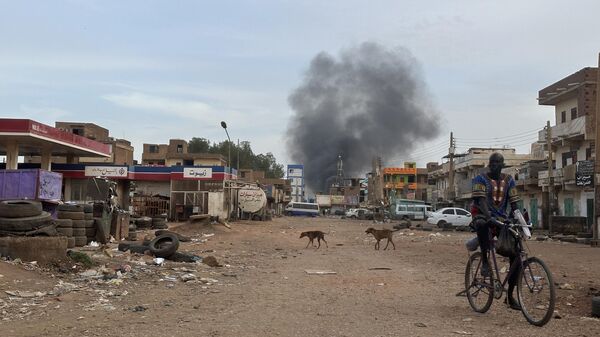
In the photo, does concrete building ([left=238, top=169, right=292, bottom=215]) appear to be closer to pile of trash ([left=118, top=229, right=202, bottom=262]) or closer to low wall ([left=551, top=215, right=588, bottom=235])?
low wall ([left=551, top=215, right=588, bottom=235])

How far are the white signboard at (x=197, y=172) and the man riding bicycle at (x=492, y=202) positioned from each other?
3717cm

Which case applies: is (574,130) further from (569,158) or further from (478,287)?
(478,287)

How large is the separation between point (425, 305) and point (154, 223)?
2267cm

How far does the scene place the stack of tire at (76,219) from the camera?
15.4 metres

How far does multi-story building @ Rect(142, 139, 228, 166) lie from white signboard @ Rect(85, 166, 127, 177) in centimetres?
3005

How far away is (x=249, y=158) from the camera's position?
4791 inches

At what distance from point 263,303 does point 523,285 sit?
12.1 ft

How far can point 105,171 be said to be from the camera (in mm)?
44125

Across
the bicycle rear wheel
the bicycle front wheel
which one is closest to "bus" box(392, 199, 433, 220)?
the bicycle rear wheel

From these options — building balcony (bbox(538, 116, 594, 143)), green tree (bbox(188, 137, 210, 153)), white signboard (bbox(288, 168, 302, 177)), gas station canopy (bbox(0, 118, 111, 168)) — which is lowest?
gas station canopy (bbox(0, 118, 111, 168))

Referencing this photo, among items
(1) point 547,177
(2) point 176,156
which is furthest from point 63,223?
(2) point 176,156

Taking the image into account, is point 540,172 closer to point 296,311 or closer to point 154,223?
point 154,223

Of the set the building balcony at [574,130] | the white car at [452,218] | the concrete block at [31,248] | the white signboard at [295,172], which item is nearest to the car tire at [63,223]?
the concrete block at [31,248]

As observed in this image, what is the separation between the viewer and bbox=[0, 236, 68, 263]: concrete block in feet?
35.1
